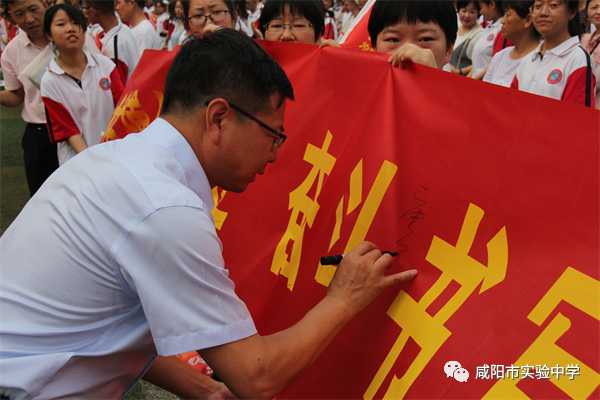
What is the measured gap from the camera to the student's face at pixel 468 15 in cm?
544

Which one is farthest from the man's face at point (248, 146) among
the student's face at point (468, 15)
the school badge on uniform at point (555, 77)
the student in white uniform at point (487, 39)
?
the student's face at point (468, 15)

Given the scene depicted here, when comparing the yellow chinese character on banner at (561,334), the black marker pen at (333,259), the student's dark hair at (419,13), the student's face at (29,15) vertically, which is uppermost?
the student's dark hair at (419,13)

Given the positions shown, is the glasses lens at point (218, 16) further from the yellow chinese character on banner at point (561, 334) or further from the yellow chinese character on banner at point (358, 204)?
the yellow chinese character on banner at point (561, 334)

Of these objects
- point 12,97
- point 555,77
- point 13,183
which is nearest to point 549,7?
point 555,77

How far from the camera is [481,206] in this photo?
119 cm

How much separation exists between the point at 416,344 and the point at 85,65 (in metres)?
3.08

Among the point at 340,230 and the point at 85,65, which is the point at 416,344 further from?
the point at 85,65

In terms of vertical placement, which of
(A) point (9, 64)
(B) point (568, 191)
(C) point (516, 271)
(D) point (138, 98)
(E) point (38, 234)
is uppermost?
(B) point (568, 191)

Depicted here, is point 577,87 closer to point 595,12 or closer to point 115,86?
point 595,12

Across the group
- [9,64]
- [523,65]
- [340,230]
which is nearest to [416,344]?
[340,230]

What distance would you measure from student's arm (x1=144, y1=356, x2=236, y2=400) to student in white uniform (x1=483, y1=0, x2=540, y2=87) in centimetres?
330

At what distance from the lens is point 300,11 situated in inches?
110

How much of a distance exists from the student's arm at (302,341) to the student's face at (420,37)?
897 mm

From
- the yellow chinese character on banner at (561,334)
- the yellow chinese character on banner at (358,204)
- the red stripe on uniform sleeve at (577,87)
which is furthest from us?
the red stripe on uniform sleeve at (577,87)
